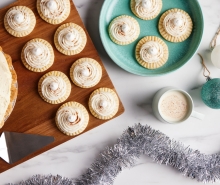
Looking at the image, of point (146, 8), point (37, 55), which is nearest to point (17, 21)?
point (37, 55)

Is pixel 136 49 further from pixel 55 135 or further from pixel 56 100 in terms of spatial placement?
pixel 55 135

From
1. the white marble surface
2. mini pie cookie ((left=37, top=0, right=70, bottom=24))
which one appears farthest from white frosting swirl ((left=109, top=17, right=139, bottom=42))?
mini pie cookie ((left=37, top=0, right=70, bottom=24))

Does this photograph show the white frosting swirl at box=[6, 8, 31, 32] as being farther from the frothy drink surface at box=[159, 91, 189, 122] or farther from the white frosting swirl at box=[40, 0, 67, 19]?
the frothy drink surface at box=[159, 91, 189, 122]

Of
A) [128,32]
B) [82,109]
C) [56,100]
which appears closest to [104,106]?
[82,109]

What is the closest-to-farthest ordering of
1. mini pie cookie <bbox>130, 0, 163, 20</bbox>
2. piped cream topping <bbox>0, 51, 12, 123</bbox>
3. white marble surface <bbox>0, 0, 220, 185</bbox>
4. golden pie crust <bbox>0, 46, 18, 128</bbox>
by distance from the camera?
piped cream topping <bbox>0, 51, 12, 123</bbox>, golden pie crust <bbox>0, 46, 18, 128</bbox>, mini pie cookie <bbox>130, 0, 163, 20</bbox>, white marble surface <bbox>0, 0, 220, 185</bbox>

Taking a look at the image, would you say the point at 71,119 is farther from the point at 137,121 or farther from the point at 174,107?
the point at 174,107

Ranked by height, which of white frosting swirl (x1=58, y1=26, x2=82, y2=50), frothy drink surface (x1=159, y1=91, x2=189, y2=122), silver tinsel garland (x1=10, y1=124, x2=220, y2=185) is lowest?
silver tinsel garland (x1=10, y1=124, x2=220, y2=185)

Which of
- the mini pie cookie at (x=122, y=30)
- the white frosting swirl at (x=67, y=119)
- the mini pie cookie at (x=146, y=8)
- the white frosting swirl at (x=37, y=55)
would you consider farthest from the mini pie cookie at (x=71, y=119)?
the mini pie cookie at (x=146, y=8)
